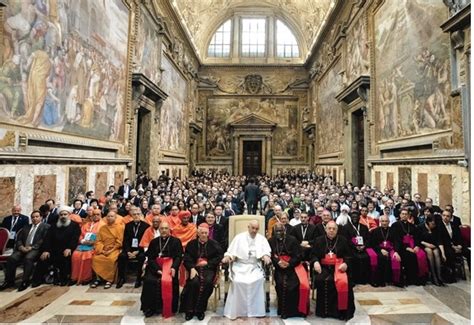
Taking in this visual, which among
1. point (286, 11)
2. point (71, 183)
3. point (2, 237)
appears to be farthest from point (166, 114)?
point (286, 11)

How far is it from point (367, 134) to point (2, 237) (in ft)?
43.0

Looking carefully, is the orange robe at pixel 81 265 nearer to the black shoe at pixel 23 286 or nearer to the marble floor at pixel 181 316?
the marble floor at pixel 181 316

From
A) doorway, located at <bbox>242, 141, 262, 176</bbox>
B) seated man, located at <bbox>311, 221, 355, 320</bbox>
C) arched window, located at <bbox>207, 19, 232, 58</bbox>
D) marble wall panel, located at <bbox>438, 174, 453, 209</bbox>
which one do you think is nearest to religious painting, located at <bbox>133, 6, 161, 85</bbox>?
seated man, located at <bbox>311, 221, 355, 320</bbox>

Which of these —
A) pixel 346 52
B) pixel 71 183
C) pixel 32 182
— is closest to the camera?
pixel 32 182

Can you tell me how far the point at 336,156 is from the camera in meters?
18.8

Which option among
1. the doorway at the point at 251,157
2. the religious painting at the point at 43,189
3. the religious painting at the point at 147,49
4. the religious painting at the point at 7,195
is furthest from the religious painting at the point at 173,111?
the religious painting at the point at 7,195

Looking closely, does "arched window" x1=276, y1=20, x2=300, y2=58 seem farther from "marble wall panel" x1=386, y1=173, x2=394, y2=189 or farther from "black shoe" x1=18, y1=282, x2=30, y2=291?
"black shoe" x1=18, y1=282, x2=30, y2=291

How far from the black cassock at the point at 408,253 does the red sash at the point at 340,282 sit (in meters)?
1.73

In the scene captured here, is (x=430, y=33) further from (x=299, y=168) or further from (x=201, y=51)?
(x=201, y=51)

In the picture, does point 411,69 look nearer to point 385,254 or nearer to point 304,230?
point 385,254

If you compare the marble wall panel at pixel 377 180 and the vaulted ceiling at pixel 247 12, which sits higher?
the vaulted ceiling at pixel 247 12

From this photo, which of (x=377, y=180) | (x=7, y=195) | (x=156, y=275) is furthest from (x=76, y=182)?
(x=377, y=180)

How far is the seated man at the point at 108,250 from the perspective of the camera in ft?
18.4

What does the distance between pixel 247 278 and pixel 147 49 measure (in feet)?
43.0
